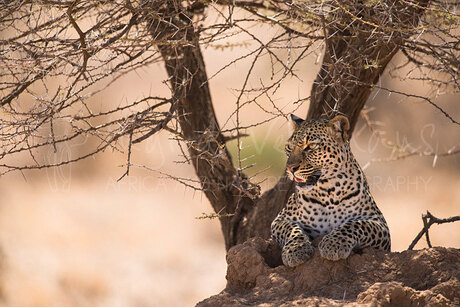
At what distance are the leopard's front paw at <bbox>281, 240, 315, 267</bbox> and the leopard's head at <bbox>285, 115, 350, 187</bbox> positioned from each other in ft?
2.08

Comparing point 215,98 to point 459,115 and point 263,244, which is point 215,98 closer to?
point 459,115

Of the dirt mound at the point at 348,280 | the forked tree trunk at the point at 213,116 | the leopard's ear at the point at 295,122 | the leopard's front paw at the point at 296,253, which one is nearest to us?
the dirt mound at the point at 348,280

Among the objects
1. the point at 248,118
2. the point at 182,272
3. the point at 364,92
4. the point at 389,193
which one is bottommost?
the point at 364,92

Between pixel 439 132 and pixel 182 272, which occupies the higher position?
pixel 439 132

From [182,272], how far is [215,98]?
8101 mm

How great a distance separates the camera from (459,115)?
67.7 feet

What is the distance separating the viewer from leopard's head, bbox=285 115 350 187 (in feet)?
19.0

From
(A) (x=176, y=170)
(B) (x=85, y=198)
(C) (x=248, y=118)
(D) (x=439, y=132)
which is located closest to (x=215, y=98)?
(C) (x=248, y=118)

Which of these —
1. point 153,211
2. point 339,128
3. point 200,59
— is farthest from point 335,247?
point 153,211

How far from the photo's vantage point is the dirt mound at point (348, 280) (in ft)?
15.0

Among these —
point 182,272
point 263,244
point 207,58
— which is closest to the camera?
point 263,244

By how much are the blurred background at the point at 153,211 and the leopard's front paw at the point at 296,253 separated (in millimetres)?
9767

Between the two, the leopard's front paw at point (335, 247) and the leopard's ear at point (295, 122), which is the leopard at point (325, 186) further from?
the leopard's front paw at point (335, 247)

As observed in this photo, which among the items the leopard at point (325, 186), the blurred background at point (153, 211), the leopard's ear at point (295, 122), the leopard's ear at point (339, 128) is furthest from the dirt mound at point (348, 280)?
the blurred background at point (153, 211)
